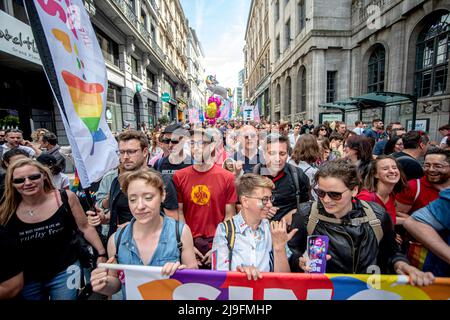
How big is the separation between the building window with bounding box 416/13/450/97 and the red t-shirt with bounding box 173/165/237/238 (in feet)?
38.1

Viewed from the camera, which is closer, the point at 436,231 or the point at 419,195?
the point at 436,231

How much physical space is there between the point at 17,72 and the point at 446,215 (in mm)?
12364

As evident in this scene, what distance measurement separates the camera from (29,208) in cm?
202

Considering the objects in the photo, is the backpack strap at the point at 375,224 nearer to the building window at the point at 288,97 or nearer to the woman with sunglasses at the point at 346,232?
the woman with sunglasses at the point at 346,232

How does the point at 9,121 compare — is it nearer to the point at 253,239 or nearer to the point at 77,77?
the point at 77,77

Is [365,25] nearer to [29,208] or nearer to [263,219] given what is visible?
[263,219]

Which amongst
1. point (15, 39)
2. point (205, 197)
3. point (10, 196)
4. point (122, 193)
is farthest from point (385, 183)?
point (15, 39)

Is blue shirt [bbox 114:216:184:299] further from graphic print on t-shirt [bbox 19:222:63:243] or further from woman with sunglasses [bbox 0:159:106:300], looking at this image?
graphic print on t-shirt [bbox 19:222:63:243]

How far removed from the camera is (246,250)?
181 centimetres

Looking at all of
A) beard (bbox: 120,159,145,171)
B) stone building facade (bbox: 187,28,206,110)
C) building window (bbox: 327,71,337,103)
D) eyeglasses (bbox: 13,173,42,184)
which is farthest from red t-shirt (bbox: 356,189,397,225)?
stone building facade (bbox: 187,28,206,110)

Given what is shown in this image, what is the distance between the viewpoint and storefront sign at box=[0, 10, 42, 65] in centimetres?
627

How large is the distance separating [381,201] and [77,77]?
10.4ft
